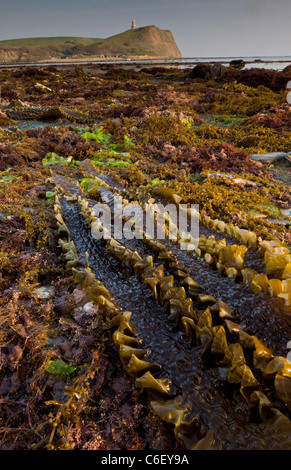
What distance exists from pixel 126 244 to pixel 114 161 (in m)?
4.34

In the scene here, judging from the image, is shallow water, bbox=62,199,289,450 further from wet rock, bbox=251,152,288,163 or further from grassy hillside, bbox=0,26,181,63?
grassy hillside, bbox=0,26,181,63

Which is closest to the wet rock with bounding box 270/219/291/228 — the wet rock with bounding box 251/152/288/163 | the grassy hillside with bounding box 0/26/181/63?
the wet rock with bounding box 251/152/288/163

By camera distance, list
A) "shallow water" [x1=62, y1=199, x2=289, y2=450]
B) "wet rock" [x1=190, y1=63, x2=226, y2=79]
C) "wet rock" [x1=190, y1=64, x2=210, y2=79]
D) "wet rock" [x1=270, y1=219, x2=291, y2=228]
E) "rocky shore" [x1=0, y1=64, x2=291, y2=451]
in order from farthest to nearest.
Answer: "wet rock" [x1=190, y1=64, x2=210, y2=79] < "wet rock" [x1=190, y1=63, x2=226, y2=79] < "wet rock" [x1=270, y1=219, x2=291, y2=228] < "rocky shore" [x1=0, y1=64, x2=291, y2=451] < "shallow water" [x1=62, y1=199, x2=289, y2=450]

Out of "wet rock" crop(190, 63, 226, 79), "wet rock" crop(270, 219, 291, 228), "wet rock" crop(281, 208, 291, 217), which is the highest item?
"wet rock" crop(190, 63, 226, 79)

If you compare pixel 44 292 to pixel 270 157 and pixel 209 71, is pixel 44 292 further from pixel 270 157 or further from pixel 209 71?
pixel 209 71

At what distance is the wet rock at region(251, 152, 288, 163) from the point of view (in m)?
6.59

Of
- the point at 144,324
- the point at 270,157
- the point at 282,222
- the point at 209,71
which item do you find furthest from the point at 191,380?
the point at 209,71

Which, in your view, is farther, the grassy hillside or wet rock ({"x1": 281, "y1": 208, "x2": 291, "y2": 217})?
the grassy hillside

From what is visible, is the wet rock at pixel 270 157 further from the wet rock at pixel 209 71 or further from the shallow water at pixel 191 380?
the wet rock at pixel 209 71

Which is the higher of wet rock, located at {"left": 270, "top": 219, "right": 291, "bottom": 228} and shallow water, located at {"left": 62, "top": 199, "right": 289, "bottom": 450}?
wet rock, located at {"left": 270, "top": 219, "right": 291, "bottom": 228}

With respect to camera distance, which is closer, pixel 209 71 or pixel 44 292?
pixel 44 292

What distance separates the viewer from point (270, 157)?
6.67 meters

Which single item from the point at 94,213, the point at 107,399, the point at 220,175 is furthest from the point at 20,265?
the point at 220,175

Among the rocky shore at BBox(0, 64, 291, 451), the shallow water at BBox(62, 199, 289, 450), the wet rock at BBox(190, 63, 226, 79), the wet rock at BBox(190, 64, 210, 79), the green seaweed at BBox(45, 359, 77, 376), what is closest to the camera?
the shallow water at BBox(62, 199, 289, 450)
